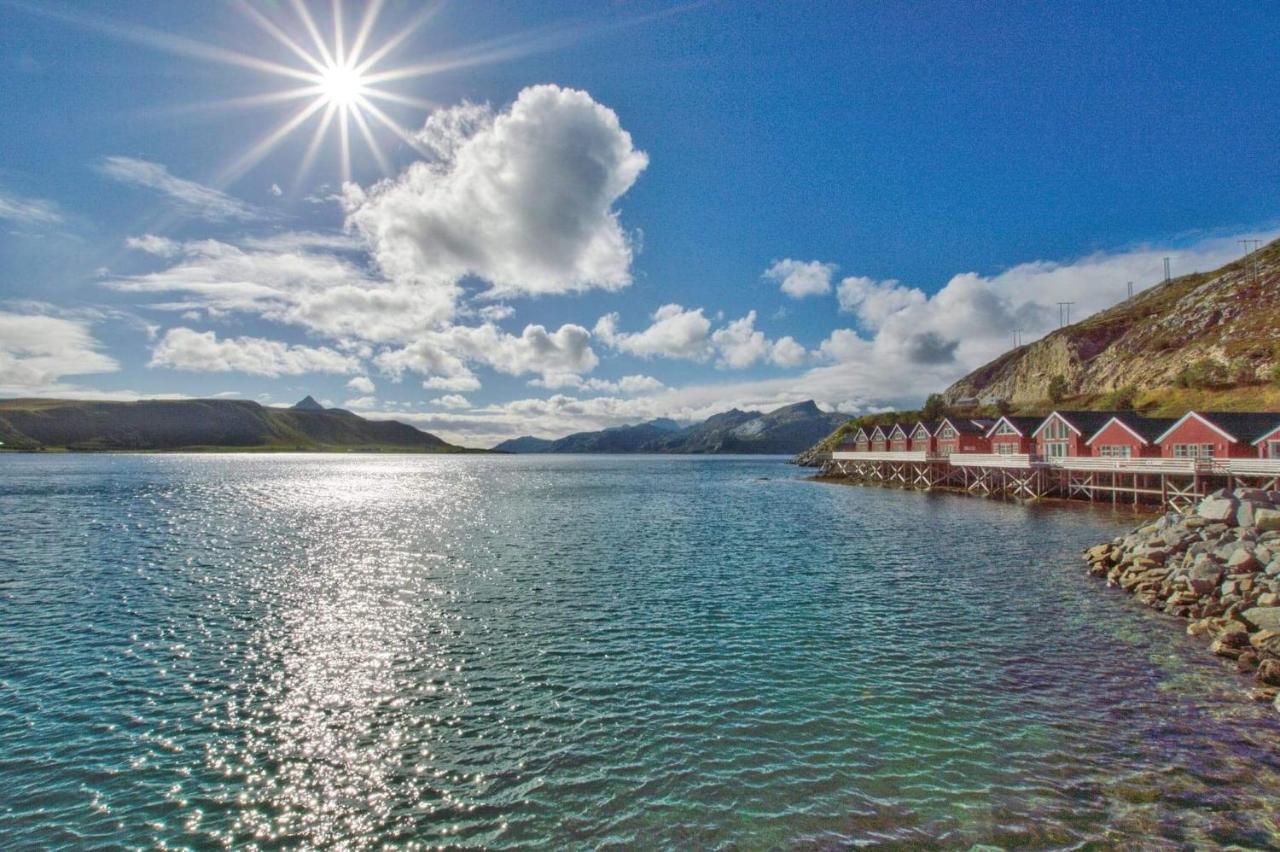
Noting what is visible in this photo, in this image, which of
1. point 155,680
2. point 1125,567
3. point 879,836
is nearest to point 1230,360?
point 1125,567

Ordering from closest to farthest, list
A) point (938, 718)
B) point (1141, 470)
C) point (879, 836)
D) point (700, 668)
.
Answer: point (879, 836) → point (938, 718) → point (700, 668) → point (1141, 470)

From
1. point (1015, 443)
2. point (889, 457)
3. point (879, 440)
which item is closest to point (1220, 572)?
point (1015, 443)

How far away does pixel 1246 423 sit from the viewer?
54969 mm

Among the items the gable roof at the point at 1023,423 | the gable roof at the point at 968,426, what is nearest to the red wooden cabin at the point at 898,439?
the gable roof at the point at 968,426

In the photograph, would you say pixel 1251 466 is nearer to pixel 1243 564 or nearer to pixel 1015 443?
pixel 1015 443

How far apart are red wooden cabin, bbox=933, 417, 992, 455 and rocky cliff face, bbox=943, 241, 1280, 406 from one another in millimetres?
44106

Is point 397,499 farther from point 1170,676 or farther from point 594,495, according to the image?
point 1170,676

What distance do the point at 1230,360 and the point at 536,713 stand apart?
131 m

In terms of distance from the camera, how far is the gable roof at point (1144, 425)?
61.8 m

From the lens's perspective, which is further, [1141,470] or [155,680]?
[1141,470]

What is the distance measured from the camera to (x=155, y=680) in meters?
17.6

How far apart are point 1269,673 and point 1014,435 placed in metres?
70.5

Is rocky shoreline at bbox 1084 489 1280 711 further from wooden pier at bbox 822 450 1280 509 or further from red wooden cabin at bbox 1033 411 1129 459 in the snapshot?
red wooden cabin at bbox 1033 411 1129 459

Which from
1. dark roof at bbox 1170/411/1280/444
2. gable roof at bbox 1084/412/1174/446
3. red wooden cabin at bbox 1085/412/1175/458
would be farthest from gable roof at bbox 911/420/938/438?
dark roof at bbox 1170/411/1280/444
